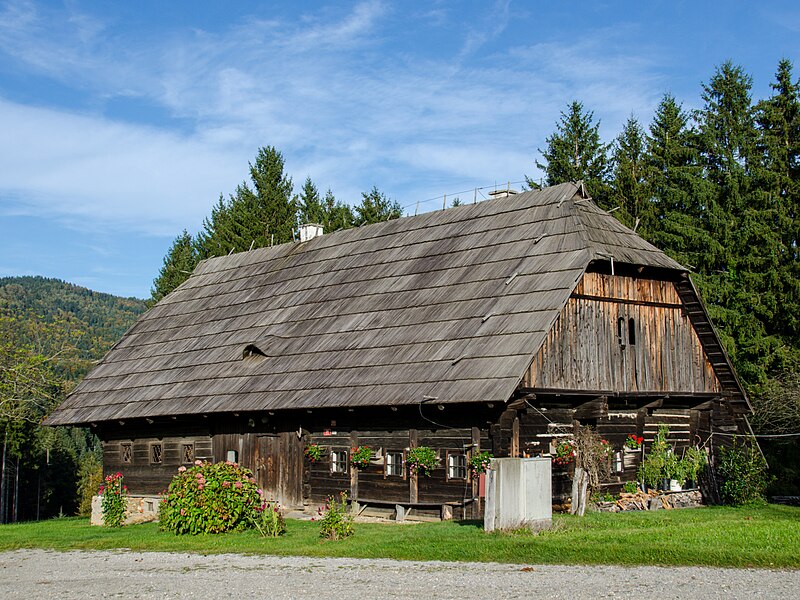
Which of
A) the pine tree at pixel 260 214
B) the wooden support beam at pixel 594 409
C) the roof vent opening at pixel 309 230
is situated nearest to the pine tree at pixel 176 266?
the pine tree at pixel 260 214

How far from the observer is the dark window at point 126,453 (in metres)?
29.4

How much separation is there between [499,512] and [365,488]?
7035 millimetres

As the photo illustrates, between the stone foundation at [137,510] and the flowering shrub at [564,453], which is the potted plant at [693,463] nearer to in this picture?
the flowering shrub at [564,453]

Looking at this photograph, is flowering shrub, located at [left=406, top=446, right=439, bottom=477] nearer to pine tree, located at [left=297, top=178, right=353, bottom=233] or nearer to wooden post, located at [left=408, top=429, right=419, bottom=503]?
wooden post, located at [left=408, top=429, right=419, bottom=503]

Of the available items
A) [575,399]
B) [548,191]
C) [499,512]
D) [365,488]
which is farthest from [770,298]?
[499,512]

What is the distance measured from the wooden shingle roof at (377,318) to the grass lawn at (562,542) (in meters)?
3.15

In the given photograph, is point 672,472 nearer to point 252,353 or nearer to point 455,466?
point 455,466

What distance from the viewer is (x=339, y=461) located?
2353 cm

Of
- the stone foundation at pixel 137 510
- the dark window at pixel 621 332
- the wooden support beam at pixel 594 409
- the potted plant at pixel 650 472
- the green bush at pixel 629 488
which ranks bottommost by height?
the stone foundation at pixel 137 510

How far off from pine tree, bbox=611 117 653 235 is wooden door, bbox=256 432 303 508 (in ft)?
69.9

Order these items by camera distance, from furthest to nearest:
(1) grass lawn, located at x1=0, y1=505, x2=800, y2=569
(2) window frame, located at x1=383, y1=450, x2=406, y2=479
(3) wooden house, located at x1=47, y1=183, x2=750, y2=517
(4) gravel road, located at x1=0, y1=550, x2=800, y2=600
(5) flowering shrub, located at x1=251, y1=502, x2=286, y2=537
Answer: (2) window frame, located at x1=383, y1=450, x2=406, y2=479 < (3) wooden house, located at x1=47, y1=183, x2=750, y2=517 < (5) flowering shrub, located at x1=251, y1=502, x2=286, y2=537 < (1) grass lawn, located at x1=0, y1=505, x2=800, y2=569 < (4) gravel road, located at x1=0, y1=550, x2=800, y2=600

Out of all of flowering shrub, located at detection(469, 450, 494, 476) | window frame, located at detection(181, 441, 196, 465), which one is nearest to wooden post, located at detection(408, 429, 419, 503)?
flowering shrub, located at detection(469, 450, 494, 476)

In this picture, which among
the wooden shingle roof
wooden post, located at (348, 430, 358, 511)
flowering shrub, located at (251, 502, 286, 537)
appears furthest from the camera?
wooden post, located at (348, 430, 358, 511)

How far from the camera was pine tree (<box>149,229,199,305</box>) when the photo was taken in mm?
55000
